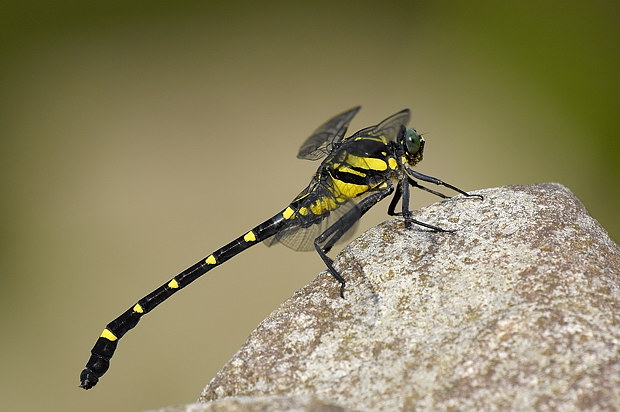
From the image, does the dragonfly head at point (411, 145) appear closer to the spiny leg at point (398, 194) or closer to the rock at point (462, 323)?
the spiny leg at point (398, 194)

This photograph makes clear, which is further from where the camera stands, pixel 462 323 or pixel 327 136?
pixel 327 136

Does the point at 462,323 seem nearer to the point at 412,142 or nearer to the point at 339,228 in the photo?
the point at 339,228

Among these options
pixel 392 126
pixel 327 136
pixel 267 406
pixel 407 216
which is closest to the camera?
pixel 267 406

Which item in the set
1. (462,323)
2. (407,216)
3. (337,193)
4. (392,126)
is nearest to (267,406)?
(462,323)

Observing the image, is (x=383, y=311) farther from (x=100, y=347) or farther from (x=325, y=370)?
(x=100, y=347)

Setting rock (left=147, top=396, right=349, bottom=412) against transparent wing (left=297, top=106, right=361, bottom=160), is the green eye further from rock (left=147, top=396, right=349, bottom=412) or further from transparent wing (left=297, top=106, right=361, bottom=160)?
rock (left=147, top=396, right=349, bottom=412)

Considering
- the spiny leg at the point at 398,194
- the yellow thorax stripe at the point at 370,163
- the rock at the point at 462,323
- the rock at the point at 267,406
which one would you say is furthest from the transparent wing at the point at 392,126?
the rock at the point at 267,406

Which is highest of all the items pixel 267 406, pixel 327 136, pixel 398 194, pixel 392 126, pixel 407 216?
pixel 327 136
